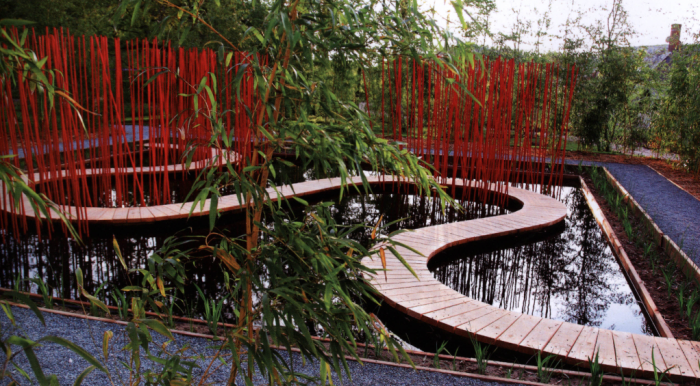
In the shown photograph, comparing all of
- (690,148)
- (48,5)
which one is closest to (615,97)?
(690,148)

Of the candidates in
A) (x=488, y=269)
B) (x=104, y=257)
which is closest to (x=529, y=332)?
(x=488, y=269)

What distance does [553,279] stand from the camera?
119 inches

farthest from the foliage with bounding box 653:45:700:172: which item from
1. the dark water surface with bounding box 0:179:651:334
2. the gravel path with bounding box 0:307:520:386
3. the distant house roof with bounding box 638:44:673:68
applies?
the gravel path with bounding box 0:307:520:386

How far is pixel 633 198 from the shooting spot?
459cm

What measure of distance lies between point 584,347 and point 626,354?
0.15 m

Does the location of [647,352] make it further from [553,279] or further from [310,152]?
[310,152]

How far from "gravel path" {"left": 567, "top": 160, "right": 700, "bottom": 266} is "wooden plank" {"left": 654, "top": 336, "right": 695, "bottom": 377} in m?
1.23

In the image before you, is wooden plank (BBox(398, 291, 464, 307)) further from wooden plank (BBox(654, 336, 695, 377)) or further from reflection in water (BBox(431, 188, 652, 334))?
wooden plank (BBox(654, 336, 695, 377))

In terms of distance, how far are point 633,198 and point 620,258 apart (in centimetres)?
158

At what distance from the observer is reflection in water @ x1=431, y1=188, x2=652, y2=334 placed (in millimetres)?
2611

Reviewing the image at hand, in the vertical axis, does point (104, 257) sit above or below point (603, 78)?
below

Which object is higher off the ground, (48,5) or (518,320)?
(48,5)

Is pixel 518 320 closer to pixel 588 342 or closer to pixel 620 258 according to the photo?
pixel 588 342

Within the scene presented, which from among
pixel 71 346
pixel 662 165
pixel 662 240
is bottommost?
pixel 662 240
